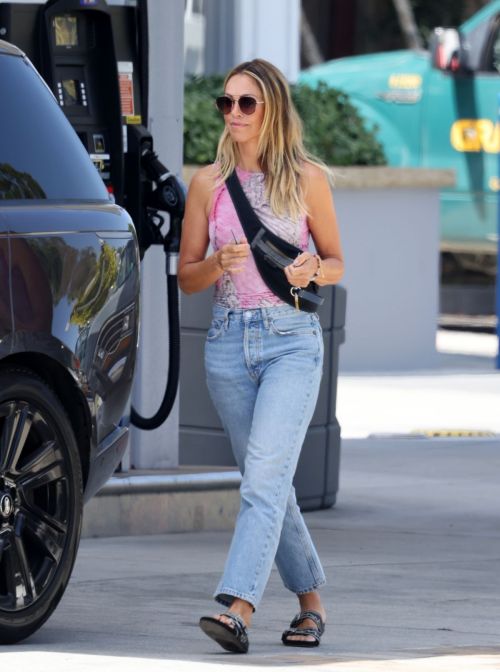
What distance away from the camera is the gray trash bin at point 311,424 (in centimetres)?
920

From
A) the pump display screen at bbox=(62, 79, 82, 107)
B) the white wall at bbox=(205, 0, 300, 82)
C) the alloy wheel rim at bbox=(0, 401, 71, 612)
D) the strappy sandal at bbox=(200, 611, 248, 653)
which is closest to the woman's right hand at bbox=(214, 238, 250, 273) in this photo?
the alloy wheel rim at bbox=(0, 401, 71, 612)

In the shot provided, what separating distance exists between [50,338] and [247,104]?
0.91m

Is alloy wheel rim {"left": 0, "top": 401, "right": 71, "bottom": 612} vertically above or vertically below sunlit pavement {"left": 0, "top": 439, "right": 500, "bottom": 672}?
above

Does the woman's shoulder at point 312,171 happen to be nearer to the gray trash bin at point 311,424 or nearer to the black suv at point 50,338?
the black suv at point 50,338

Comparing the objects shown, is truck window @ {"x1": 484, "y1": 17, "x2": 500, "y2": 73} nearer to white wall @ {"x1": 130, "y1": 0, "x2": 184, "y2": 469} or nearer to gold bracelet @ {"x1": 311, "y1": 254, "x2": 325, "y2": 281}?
white wall @ {"x1": 130, "y1": 0, "x2": 184, "y2": 469}

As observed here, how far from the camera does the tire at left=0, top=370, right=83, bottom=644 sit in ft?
19.8

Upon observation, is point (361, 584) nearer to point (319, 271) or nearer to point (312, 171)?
point (319, 271)

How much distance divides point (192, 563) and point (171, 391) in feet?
2.18

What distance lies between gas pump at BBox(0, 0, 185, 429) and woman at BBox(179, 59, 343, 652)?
1.59 m

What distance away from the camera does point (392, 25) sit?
28.8m

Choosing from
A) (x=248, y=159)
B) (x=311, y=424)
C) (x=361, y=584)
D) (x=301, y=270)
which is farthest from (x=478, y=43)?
(x=301, y=270)

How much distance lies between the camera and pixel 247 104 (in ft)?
20.4

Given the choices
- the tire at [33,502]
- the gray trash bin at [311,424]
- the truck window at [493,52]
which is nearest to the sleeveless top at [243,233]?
the tire at [33,502]

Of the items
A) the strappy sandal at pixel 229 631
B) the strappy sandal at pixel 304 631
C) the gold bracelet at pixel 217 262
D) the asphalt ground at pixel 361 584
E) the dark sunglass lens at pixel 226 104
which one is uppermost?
the dark sunglass lens at pixel 226 104
